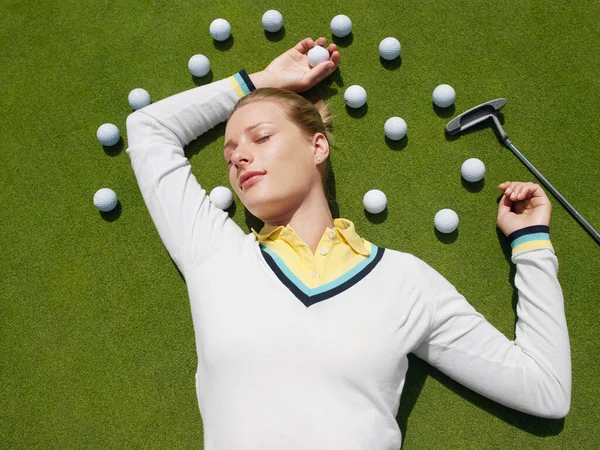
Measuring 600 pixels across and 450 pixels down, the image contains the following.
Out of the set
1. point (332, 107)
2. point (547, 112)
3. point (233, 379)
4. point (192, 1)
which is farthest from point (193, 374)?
point (547, 112)

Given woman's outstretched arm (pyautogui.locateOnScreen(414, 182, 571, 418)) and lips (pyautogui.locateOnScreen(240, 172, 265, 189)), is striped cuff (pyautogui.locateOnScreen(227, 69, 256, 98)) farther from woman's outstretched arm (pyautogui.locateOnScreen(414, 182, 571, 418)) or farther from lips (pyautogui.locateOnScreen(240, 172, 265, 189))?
woman's outstretched arm (pyautogui.locateOnScreen(414, 182, 571, 418))

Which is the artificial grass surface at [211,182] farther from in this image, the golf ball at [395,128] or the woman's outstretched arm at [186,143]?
the woman's outstretched arm at [186,143]

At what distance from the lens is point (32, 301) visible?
10.2 feet

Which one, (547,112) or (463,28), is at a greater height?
(463,28)

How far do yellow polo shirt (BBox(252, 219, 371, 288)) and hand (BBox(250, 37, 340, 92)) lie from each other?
102 centimetres

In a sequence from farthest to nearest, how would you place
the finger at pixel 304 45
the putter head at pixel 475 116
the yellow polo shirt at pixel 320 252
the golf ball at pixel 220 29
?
1. the golf ball at pixel 220 29
2. the finger at pixel 304 45
3. the putter head at pixel 475 116
4. the yellow polo shirt at pixel 320 252

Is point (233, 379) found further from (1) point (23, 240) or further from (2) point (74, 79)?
(2) point (74, 79)

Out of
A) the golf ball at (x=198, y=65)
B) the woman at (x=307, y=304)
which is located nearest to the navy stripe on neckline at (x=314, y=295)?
the woman at (x=307, y=304)

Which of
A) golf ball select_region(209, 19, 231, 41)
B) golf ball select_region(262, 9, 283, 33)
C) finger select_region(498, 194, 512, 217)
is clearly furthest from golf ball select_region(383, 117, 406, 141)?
golf ball select_region(209, 19, 231, 41)

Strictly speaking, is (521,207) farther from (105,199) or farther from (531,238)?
(105,199)

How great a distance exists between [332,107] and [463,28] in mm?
1031

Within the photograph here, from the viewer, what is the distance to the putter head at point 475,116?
308 cm

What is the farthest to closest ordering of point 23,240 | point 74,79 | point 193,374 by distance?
1. point 74,79
2. point 23,240
3. point 193,374

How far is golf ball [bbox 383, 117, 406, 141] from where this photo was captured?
10.1 feet
